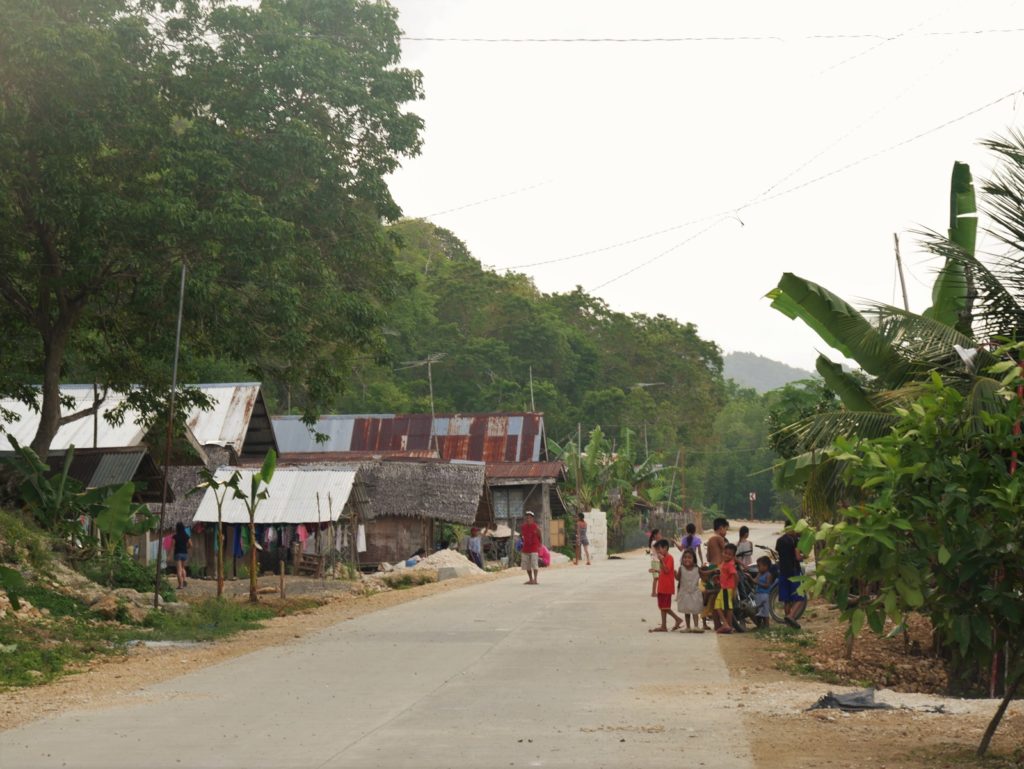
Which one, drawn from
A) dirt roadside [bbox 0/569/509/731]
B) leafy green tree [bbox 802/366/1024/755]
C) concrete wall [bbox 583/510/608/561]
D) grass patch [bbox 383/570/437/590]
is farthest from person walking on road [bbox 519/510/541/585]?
concrete wall [bbox 583/510/608/561]

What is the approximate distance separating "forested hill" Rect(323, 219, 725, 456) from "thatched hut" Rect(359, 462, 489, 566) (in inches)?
1111

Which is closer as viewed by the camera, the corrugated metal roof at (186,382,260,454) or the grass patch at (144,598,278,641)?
the grass patch at (144,598,278,641)

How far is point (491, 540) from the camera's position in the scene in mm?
48375

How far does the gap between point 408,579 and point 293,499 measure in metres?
3.97

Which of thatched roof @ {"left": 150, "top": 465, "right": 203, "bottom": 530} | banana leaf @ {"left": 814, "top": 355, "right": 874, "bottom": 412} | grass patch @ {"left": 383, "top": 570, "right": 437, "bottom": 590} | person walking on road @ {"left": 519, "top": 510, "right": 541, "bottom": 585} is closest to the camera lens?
banana leaf @ {"left": 814, "top": 355, "right": 874, "bottom": 412}

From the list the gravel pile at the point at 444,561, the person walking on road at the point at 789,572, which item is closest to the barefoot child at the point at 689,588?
the person walking on road at the point at 789,572

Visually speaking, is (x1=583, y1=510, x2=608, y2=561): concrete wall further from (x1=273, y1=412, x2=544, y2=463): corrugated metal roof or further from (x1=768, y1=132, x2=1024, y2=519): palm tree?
(x1=768, y1=132, x2=1024, y2=519): palm tree

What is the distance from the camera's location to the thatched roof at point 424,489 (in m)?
37.2

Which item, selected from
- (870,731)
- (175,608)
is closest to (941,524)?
(870,731)

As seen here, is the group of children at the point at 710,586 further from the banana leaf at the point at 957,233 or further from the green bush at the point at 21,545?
the green bush at the point at 21,545

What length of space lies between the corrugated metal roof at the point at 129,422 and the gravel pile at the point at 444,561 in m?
6.43

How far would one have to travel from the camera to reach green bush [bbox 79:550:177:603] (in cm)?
2230

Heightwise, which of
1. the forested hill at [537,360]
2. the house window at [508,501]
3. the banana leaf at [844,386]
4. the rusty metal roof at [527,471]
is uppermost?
the forested hill at [537,360]

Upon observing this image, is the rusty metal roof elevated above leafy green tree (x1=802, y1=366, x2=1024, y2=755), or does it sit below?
above
